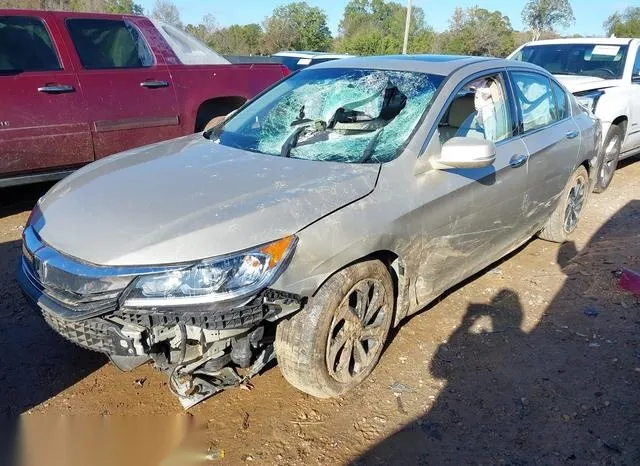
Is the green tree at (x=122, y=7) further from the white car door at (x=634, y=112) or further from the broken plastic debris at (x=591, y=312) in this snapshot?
the broken plastic debris at (x=591, y=312)

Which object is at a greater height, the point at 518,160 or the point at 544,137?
the point at 544,137

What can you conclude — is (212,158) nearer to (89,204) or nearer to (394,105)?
(89,204)

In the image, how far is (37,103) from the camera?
15.4 feet

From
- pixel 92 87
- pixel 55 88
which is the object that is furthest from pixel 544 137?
pixel 55 88

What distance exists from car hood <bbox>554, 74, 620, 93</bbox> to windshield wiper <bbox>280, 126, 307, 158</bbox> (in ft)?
14.7

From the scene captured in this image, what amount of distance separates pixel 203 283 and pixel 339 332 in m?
0.81

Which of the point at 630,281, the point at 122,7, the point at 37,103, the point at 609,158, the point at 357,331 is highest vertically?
the point at 122,7

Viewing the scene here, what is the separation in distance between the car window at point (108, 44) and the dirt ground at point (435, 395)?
2362 millimetres

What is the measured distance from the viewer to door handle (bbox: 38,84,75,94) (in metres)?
4.74

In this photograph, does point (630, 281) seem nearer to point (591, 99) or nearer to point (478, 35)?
point (591, 99)

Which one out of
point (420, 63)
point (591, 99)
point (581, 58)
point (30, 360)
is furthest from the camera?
point (581, 58)

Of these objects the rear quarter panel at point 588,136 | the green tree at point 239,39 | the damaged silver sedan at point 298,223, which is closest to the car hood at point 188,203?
the damaged silver sedan at point 298,223

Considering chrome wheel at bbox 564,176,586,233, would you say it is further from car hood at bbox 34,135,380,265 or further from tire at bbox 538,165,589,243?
car hood at bbox 34,135,380,265

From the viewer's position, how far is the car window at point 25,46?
476cm
